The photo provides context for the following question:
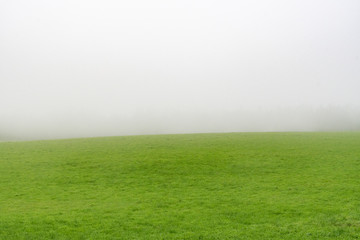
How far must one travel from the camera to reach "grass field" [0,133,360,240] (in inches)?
624

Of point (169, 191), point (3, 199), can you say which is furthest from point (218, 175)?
point (3, 199)

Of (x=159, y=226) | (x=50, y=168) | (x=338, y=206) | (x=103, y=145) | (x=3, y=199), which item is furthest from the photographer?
(x=103, y=145)

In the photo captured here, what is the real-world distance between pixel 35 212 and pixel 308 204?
16.0 metres

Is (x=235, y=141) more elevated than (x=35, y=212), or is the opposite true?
(x=235, y=141)

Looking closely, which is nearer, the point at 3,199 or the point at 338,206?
the point at 338,206

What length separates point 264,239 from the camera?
561 inches

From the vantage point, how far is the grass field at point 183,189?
624 inches

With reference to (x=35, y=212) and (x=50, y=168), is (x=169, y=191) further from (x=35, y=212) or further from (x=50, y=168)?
(x=50, y=168)

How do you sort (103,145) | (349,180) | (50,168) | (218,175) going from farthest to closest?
(103,145), (50,168), (218,175), (349,180)

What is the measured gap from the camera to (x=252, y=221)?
658 inches

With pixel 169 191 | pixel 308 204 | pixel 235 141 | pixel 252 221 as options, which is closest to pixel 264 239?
pixel 252 221

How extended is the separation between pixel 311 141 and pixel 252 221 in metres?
28.0

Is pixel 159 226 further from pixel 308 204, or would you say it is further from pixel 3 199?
pixel 3 199

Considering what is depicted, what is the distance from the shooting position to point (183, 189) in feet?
78.8
